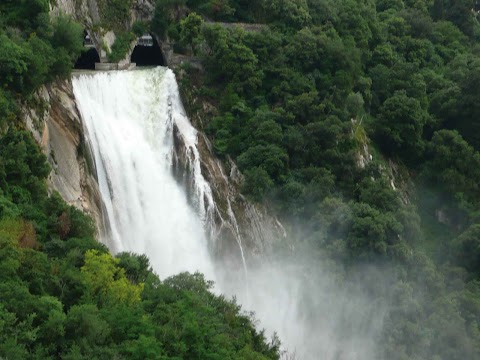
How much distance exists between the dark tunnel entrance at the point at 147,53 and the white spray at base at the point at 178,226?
10.4 m

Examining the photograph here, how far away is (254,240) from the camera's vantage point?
1243 inches

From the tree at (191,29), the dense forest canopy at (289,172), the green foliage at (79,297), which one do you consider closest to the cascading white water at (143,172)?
the dense forest canopy at (289,172)

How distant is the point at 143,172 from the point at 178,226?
2807mm

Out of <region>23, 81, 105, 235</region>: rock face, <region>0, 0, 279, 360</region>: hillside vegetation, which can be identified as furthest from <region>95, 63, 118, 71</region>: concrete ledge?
<region>0, 0, 279, 360</region>: hillside vegetation

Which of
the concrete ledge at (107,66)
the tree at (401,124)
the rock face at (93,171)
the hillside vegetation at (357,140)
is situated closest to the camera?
the rock face at (93,171)

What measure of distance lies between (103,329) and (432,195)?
26895 millimetres

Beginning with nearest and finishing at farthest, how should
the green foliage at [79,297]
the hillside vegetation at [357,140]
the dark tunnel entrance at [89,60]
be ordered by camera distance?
the green foliage at [79,297] < the hillside vegetation at [357,140] < the dark tunnel entrance at [89,60]

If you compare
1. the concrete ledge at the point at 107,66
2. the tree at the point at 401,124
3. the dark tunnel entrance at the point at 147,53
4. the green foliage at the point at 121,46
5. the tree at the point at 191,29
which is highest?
the tree at the point at 191,29

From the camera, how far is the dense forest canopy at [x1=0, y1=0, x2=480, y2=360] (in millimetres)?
18781

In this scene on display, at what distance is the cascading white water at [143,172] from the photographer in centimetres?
2772

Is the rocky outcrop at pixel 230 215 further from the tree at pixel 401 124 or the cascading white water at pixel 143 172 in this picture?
the tree at pixel 401 124

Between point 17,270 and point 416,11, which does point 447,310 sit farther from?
point 416,11

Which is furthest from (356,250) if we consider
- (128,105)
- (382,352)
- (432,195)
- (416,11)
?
(416,11)

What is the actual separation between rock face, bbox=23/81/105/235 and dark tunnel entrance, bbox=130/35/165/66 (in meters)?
15.8
